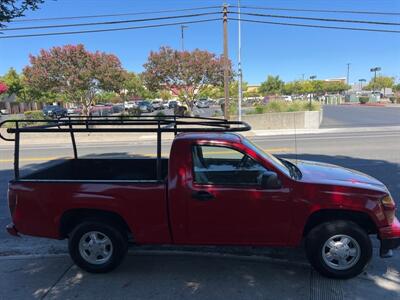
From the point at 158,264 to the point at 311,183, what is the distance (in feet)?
6.29

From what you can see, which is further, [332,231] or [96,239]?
[96,239]

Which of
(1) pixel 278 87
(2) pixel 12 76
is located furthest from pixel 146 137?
(1) pixel 278 87

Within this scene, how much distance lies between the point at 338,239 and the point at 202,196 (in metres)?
1.42

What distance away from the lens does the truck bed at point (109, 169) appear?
18.5 ft

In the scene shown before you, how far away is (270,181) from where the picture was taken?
3.94 meters

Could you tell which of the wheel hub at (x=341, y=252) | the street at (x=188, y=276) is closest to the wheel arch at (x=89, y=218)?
the street at (x=188, y=276)

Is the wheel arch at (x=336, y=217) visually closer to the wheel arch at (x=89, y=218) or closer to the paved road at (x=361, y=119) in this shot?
the wheel arch at (x=89, y=218)

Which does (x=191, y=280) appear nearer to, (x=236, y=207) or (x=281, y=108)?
(x=236, y=207)

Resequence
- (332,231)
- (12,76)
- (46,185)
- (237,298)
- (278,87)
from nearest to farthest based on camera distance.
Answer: (237,298) → (332,231) → (46,185) → (12,76) → (278,87)

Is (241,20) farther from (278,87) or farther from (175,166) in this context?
(278,87)

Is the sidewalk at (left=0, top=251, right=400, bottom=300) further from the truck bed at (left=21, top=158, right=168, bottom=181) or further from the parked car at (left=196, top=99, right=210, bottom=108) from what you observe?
the parked car at (left=196, top=99, right=210, bottom=108)

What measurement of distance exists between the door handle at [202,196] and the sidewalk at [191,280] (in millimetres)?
843

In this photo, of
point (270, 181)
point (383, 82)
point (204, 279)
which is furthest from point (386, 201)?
point (383, 82)

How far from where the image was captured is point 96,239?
4.36 m
